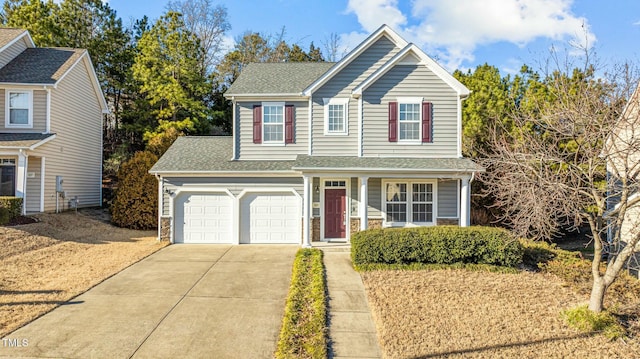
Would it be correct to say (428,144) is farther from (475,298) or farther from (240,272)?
(240,272)

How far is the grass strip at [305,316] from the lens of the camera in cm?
567

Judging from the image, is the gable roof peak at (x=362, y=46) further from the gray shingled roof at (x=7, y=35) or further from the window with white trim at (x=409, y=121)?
the gray shingled roof at (x=7, y=35)

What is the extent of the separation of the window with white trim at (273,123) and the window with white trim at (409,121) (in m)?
4.54

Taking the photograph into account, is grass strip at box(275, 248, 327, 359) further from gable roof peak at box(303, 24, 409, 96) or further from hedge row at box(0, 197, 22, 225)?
hedge row at box(0, 197, 22, 225)

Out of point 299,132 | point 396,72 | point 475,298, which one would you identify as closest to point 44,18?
point 299,132

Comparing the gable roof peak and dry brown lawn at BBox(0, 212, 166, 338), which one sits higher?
the gable roof peak

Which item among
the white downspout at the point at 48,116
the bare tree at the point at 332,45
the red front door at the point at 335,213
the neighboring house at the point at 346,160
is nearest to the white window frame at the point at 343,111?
the neighboring house at the point at 346,160

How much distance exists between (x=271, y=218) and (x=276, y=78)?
19.5 feet

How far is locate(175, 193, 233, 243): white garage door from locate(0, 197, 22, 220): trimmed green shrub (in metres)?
5.94

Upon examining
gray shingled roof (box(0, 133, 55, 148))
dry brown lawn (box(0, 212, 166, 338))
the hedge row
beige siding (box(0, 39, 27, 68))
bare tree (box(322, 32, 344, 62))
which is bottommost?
dry brown lawn (box(0, 212, 166, 338))

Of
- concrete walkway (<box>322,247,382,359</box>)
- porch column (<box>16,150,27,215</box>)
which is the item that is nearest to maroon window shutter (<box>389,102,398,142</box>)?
concrete walkway (<box>322,247,382,359</box>)

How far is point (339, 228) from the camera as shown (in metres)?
14.0

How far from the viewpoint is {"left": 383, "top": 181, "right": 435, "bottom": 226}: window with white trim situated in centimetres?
1380

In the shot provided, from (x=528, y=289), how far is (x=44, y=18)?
2957cm
